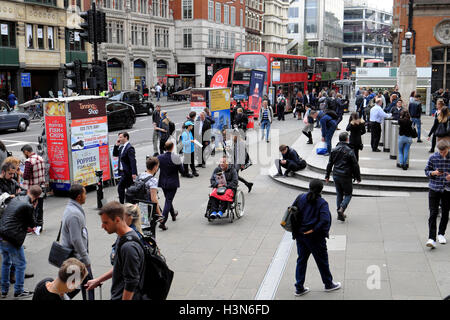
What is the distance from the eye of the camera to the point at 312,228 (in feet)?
21.3

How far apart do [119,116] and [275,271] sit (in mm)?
20150

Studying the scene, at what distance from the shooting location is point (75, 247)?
19.7 ft

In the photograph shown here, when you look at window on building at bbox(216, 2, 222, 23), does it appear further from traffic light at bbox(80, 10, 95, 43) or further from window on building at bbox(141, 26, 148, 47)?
traffic light at bbox(80, 10, 95, 43)

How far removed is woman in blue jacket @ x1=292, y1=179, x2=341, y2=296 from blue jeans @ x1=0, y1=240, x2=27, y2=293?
3.77 metres

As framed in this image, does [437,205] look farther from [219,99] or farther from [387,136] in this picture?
[219,99]

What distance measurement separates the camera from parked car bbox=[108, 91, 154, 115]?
1286 inches

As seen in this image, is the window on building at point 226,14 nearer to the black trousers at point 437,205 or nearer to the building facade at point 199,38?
the building facade at point 199,38

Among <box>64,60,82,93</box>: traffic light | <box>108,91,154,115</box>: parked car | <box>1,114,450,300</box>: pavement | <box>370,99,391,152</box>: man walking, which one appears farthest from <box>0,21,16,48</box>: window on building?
<box>370,99,391,152</box>: man walking

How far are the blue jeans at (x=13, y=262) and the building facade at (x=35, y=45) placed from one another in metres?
32.1

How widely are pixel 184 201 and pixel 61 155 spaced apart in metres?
3.33

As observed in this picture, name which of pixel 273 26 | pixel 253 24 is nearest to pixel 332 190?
pixel 253 24

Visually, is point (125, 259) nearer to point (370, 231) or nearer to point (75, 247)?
point (75, 247)

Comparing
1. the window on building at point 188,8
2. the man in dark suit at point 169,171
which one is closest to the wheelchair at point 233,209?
Answer: the man in dark suit at point 169,171
